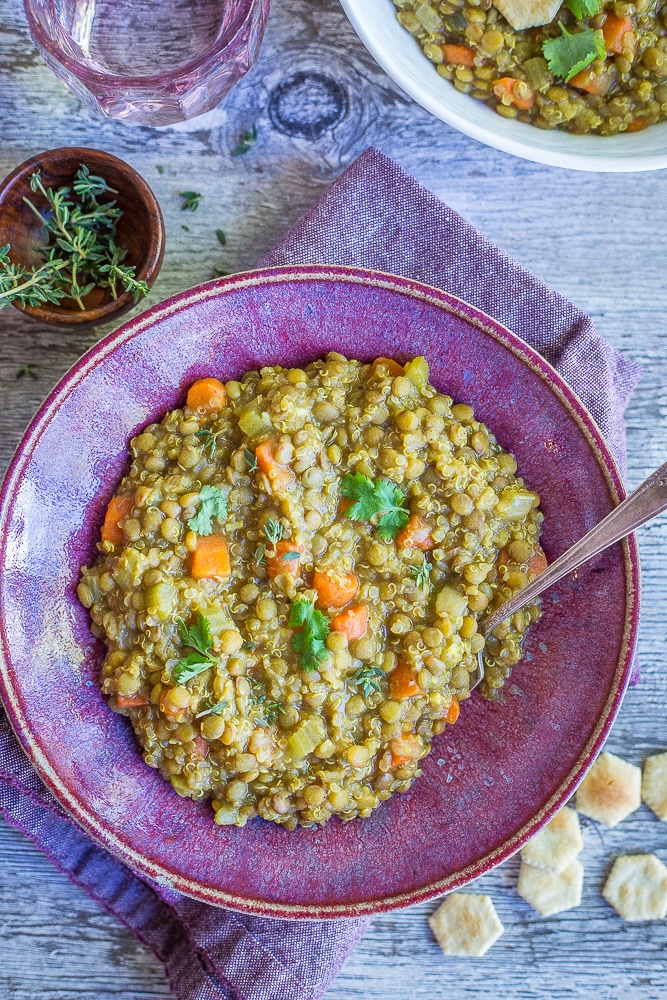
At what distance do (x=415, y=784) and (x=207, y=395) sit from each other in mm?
1696

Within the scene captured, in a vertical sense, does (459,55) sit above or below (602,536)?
above

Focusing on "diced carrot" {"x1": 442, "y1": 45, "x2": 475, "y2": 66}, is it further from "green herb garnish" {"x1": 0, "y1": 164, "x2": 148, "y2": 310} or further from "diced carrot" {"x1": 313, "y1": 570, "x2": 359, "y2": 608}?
"diced carrot" {"x1": 313, "y1": 570, "x2": 359, "y2": 608}

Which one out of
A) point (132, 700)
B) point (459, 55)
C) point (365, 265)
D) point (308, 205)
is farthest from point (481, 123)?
point (132, 700)

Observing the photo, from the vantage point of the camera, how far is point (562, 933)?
403 centimetres

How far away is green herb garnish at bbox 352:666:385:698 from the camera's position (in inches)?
125

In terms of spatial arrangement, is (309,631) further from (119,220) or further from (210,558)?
(119,220)

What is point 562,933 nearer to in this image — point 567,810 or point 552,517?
point 567,810

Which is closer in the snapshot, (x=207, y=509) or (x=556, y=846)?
(x=207, y=509)

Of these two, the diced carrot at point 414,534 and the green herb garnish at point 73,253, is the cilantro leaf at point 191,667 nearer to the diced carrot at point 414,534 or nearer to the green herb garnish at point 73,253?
the diced carrot at point 414,534

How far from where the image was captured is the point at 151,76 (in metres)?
3.69

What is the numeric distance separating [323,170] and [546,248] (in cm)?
106

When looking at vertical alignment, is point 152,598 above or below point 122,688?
above

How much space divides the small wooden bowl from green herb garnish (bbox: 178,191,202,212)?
0.31 metres

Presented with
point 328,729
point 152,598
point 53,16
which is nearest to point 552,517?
point 328,729
